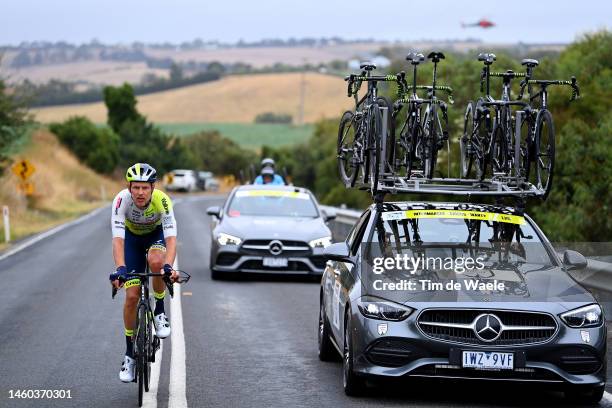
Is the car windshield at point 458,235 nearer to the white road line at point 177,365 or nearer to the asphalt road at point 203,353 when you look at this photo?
the asphalt road at point 203,353

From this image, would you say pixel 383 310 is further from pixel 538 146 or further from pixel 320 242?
pixel 320 242

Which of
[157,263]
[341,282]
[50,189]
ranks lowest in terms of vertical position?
[50,189]

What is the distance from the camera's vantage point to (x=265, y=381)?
34.8ft

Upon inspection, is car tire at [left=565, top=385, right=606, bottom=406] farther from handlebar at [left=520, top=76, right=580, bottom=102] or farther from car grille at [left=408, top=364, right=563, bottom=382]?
handlebar at [left=520, top=76, right=580, bottom=102]

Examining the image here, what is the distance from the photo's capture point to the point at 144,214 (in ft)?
33.5

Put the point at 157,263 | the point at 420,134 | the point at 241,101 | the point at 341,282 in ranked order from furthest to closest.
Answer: the point at 241,101 → the point at 420,134 → the point at 341,282 → the point at 157,263

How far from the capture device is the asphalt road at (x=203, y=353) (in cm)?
977

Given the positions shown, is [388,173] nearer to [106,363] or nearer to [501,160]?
[501,160]

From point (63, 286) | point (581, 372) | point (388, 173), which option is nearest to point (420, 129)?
point (388, 173)

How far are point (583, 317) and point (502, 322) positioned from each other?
0.60 m

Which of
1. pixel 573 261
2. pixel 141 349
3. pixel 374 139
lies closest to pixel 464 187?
pixel 374 139

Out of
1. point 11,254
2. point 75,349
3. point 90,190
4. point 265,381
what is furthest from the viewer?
point 90,190

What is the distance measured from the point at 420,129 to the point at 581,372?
4889mm

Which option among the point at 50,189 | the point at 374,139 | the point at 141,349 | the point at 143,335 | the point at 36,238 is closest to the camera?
the point at 141,349
